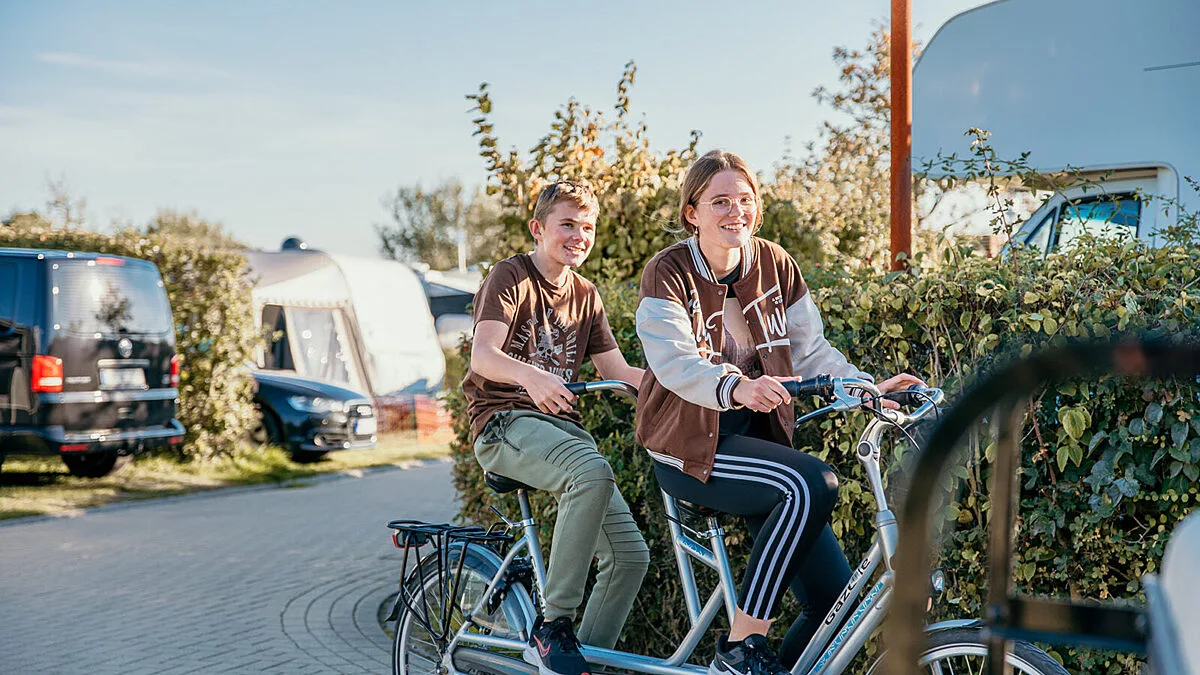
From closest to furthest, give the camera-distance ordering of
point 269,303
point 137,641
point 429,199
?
point 137,641 → point 269,303 → point 429,199

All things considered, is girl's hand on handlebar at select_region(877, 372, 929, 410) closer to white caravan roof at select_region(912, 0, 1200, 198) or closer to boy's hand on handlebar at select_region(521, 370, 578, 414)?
boy's hand on handlebar at select_region(521, 370, 578, 414)

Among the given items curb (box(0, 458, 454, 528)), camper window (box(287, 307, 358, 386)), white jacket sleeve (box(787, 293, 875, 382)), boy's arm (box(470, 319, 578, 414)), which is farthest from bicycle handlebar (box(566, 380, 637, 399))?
camper window (box(287, 307, 358, 386))

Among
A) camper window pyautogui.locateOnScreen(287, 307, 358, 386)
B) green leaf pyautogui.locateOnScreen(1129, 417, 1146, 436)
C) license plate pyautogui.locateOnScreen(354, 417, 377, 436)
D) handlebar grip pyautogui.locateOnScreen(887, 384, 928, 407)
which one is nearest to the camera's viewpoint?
handlebar grip pyautogui.locateOnScreen(887, 384, 928, 407)

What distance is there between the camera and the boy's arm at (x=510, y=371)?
3436 millimetres

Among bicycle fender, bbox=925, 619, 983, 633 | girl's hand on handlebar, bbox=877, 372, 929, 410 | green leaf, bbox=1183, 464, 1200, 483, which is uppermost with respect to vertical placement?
girl's hand on handlebar, bbox=877, 372, 929, 410

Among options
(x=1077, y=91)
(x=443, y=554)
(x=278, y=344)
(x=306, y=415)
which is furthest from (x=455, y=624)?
(x=278, y=344)

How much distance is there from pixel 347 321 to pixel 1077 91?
11476 mm

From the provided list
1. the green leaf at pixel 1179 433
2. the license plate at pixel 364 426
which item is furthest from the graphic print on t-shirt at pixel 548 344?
the license plate at pixel 364 426

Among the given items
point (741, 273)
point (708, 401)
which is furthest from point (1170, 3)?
point (708, 401)

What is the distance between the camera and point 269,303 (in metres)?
15.6

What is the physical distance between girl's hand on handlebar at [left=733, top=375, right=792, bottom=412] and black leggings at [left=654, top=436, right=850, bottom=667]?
9.9 inches

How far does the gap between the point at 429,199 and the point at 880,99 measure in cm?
3220

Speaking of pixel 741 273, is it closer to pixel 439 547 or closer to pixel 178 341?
pixel 439 547

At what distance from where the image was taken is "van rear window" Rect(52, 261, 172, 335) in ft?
35.8
